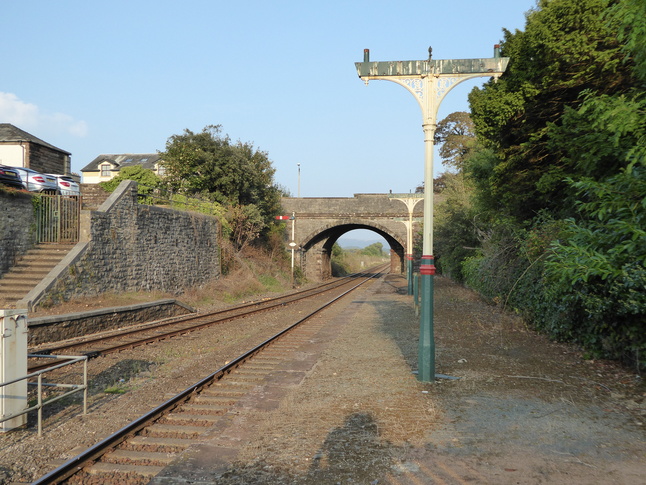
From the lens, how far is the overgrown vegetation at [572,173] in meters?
7.18

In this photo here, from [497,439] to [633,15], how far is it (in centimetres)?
593

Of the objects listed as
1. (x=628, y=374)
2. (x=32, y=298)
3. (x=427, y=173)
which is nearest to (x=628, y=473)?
(x=628, y=374)

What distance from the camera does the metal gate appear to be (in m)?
15.6

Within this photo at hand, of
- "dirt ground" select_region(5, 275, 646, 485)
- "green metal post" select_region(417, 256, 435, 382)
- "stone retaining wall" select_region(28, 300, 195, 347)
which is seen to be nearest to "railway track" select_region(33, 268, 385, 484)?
"dirt ground" select_region(5, 275, 646, 485)

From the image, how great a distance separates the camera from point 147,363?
942cm

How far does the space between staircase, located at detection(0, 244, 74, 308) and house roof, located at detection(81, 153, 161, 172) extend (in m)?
38.3

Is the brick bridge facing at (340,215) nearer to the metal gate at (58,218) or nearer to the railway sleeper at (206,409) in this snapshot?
the metal gate at (58,218)

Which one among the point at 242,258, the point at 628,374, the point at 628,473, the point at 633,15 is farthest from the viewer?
the point at 242,258

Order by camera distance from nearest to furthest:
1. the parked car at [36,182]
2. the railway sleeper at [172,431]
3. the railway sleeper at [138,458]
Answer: the railway sleeper at [138,458] → the railway sleeper at [172,431] → the parked car at [36,182]

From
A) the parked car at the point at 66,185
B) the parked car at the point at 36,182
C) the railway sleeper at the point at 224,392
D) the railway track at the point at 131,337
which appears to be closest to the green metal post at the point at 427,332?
the railway sleeper at the point at 224,392

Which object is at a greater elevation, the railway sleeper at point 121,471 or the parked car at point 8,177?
the parked car at point 8,177

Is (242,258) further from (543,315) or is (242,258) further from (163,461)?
(163,461)

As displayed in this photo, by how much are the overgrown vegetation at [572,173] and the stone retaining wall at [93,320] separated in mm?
10199

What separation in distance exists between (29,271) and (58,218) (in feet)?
7.77
